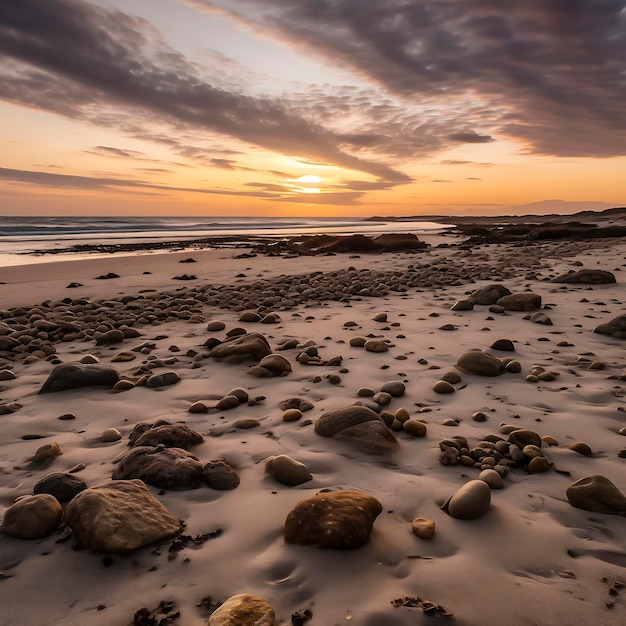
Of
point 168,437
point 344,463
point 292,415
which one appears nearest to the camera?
point 344,463

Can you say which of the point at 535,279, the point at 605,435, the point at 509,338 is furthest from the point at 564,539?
the point at 535,279

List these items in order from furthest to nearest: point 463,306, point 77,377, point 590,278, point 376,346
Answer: point 590,278
point 463,306
point 376,346
point 77,377

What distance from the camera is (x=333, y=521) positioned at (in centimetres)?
189

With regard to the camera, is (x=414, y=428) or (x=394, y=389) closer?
(x=414, y=428)

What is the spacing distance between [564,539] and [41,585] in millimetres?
2146

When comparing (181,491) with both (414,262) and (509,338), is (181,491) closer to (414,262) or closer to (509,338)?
(509,338)

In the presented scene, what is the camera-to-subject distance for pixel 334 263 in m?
14.1

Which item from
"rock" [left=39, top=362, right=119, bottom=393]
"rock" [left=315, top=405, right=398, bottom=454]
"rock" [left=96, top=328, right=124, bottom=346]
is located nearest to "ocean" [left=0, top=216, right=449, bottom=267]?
"rock" [left=96, top=328, right=124, bottom=346]

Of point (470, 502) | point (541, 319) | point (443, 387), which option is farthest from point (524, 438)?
point (541, 319)

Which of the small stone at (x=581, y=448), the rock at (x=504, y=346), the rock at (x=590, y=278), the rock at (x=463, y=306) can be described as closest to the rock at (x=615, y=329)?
the rock at (x=504, y=346)

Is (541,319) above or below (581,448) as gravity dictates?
above

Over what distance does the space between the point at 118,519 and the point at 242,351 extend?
8.74ft

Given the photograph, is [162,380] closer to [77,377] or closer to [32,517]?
[77,377]

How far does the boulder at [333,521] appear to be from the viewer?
1.85 m
